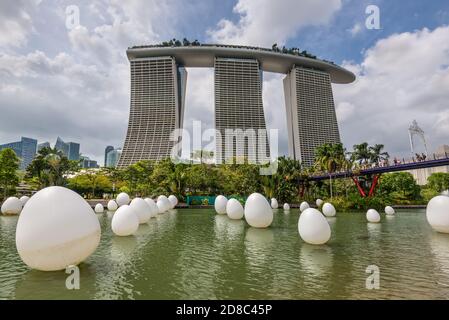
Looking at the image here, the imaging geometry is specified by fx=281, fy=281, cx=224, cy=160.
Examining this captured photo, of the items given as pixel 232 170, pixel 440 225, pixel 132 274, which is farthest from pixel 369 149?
pixel 132 274

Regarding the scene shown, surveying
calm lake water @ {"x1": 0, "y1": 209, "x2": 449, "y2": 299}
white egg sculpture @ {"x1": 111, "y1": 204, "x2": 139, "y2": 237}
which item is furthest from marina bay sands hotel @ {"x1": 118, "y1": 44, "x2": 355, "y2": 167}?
calm lake water @ {"x1": 0, "y1": 209, "x2": 449, "y2": 299}

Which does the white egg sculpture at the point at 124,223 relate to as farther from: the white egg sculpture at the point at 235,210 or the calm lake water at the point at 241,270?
the white egg sculpture at the point at 235,210

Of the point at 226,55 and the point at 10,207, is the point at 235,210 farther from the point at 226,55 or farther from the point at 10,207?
the point at 226,55

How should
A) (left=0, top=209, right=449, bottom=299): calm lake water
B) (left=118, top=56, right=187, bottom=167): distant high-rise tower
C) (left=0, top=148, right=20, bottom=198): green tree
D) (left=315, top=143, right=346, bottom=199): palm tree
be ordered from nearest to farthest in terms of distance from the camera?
(left=0, top=209, right=449, bottom=299): calm lake water, (left=0, top=148, right=20, bottom=198): green tree, (left=315, top=143, right=346, bottom=199): palm tree, (left=118, top=56, right=187, bottom=167): distant high-rise tower

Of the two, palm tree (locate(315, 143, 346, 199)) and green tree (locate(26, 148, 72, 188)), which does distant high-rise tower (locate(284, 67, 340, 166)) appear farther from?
green tree (locate(26, 148, 72, 188))

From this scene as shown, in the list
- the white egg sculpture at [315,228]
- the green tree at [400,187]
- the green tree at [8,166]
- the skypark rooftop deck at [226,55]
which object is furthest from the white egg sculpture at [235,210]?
the skypark rooftop deck at [226,55]

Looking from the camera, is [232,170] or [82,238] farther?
[232,170]
